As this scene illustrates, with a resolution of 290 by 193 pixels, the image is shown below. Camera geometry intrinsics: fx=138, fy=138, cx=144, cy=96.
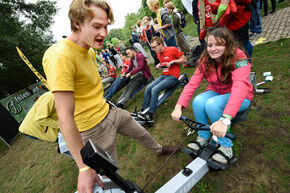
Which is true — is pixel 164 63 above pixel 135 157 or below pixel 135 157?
above

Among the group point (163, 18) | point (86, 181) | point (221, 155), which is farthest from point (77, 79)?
point (163, 18)

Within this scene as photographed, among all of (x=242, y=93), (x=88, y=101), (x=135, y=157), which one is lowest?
(x=135, y=157)

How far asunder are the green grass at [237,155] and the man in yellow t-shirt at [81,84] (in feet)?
4.41

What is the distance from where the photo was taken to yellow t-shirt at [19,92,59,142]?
7.14 feet

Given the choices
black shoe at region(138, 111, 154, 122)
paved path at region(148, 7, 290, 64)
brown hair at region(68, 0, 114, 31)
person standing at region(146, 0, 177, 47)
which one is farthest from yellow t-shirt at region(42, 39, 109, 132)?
paved path at region(148, 7, 290, 64)

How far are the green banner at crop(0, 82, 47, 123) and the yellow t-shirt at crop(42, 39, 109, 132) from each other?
7513 millimetres

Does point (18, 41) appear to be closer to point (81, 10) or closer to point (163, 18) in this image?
point (163, 18)

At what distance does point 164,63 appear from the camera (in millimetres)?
3584

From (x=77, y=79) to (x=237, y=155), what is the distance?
232 cm

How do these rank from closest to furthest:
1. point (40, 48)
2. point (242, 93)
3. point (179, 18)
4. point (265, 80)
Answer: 1. point (242, 93)
2. point (265, 80)
3. point (179, 18)
4. point (40, 48)

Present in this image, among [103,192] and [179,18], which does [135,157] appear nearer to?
[103,192]

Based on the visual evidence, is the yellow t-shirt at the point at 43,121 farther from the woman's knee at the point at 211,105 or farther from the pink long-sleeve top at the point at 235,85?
the woman's knee at the point at 211,105

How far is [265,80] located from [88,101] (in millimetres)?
3670

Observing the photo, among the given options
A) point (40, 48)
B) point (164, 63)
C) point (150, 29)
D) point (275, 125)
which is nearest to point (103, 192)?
point (275, 125)
